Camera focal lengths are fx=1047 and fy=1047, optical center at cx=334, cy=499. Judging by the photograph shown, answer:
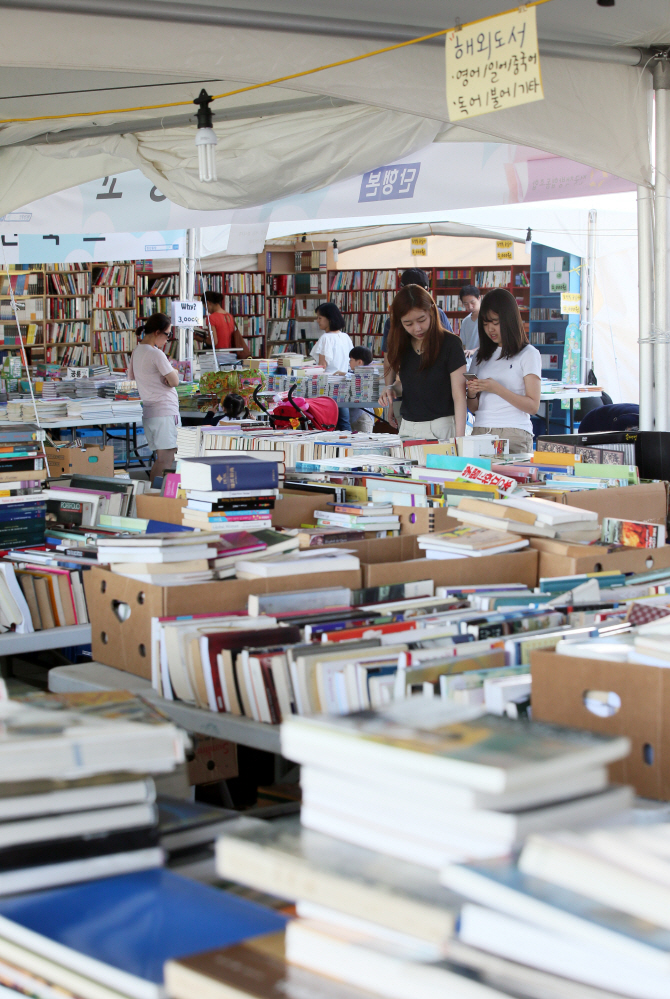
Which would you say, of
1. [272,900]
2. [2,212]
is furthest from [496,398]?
[272,900]

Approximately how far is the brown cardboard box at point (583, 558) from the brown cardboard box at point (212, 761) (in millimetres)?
987

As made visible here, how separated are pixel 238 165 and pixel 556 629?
13.0 feet

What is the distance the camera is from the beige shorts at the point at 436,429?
200 inches

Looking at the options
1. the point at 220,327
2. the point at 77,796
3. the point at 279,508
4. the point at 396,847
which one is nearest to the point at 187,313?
the point at 220,327

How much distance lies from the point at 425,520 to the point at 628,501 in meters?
0.84

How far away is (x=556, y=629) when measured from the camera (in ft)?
7.30

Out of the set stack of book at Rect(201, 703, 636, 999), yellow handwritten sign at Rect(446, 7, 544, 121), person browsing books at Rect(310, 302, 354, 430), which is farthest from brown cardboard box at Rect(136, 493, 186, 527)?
person browsing books at Rect(310, 302, 354, 430)

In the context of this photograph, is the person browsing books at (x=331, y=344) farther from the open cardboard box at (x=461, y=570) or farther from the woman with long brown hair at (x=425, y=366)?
the open cardboard box at (x=461, y=570)

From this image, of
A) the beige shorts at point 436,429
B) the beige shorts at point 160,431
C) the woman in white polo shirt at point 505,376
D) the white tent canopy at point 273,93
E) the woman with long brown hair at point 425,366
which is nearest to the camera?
the white tent canopy at point 273,93

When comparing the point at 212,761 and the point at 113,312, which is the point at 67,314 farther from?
the point at 212,761

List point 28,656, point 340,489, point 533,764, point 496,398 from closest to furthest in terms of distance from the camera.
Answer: point 533,764
point 340,489
point 28,656
point 496,398

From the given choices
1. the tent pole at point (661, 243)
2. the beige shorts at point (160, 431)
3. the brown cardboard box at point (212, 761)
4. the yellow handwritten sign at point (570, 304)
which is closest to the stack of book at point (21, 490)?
the brown cardboard box at point (212, 761)

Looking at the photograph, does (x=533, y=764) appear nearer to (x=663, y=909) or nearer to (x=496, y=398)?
(x=663, y=909)

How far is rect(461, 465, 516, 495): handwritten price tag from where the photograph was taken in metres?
3.48
